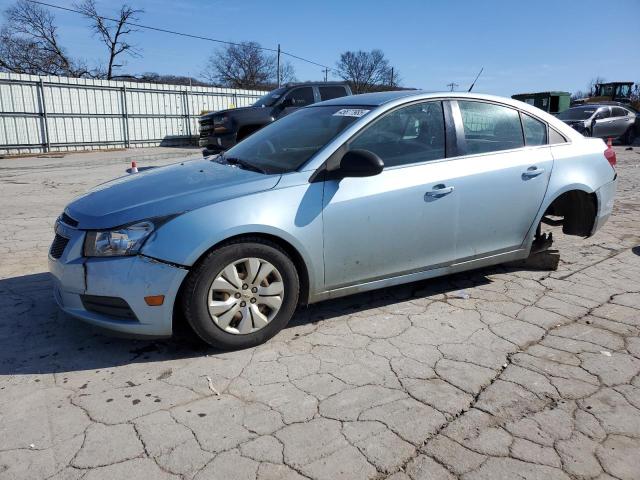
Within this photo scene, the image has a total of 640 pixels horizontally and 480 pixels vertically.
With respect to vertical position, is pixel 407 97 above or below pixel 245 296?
above

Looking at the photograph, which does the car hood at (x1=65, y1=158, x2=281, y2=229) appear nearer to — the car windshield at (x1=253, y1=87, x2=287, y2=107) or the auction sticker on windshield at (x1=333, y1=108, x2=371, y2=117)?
the auction sticker on windshield at (x1=333, y1=108, x2=371, y2=117)

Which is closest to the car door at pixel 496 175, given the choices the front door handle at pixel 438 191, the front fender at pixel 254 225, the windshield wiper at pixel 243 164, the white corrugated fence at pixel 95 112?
the front door handle at pixel 438 191

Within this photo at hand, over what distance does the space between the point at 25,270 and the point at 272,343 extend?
113 inches

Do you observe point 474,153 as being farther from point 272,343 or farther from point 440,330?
point 272,343

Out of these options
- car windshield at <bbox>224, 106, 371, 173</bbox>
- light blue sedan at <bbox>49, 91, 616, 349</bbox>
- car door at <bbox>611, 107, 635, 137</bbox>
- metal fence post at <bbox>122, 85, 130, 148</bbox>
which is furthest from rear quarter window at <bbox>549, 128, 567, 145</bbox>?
metal fence post at <bbox>122, 85, 130, 148</bbox>

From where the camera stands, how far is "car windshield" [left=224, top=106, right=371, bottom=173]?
3584 millimetres

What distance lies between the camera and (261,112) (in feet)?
40.0

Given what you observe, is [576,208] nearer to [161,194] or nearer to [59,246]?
[161,194]

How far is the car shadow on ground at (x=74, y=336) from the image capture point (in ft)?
10.2

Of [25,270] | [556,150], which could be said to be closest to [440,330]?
[556,150]

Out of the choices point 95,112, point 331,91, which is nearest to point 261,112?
point 331,91

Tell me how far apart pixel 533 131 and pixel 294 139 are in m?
2.09

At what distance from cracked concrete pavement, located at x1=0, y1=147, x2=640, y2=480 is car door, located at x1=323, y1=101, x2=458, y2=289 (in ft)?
1.49

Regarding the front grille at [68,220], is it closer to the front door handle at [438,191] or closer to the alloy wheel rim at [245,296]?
the alloy wheel rim at [245,296]
